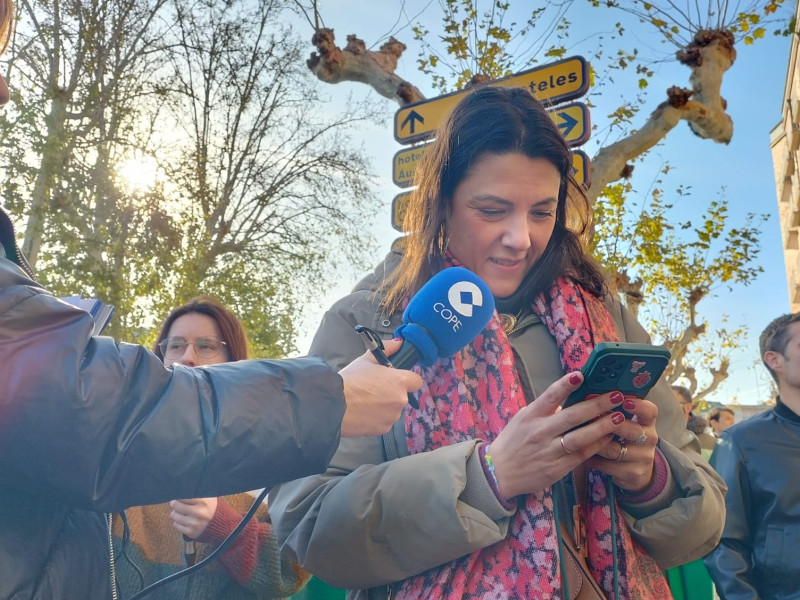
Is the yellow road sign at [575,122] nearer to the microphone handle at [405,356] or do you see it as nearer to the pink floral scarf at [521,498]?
the pink floral scarf at [521,498]

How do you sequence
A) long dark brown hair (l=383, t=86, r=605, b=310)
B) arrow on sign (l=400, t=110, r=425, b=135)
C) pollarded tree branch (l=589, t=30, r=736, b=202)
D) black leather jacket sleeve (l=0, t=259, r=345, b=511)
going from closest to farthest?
black leather jacket sleeve (l=0, t=259, r=345, b=511), long dark brown hair (l=383, t=86, r=605, b=310), arrow on sign (l=400, t=110, r=425, b=135), pollarded tree branch (l=589, t=30, r=736, b=202)

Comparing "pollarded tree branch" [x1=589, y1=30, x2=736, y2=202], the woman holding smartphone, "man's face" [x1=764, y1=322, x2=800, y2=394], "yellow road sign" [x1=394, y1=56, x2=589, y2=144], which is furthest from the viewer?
"pollarded tree branch" [x1=589, y1=30, x2=736, y2=202]

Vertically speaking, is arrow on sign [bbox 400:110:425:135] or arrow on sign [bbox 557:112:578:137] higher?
arrow on sign [bbox 400:110:425:135]

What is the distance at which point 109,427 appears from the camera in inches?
42.3

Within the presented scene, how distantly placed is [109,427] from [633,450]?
113 centimetres

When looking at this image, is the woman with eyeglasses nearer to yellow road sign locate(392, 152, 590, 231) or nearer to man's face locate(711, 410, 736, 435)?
yellow road sign locate(392, 152, 590, 231)

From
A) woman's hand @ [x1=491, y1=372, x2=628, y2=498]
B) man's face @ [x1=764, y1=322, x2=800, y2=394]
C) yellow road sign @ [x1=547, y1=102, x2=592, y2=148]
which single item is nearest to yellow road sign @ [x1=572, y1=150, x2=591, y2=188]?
yellow road sign @ [x1=547, y1=102, x2=592, y2=148]

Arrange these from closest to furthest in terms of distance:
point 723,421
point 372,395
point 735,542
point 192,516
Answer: point 372,395, point 192,516, point 735,542, point 723,421

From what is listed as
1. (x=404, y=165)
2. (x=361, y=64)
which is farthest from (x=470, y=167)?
(x=361, y=64)

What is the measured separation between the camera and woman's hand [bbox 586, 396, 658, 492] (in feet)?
5.41

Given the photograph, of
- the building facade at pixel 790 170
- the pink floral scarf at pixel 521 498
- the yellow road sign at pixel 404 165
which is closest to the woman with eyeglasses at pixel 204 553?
the pink floral scarf at pixel 521 498

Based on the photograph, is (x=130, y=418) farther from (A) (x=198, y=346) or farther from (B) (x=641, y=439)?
(A) (x=198, y=346)

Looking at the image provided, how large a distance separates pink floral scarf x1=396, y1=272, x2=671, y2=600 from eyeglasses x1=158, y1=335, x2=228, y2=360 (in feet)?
6.50

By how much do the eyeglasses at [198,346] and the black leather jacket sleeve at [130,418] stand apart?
2.47m
